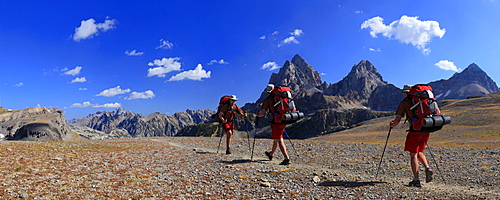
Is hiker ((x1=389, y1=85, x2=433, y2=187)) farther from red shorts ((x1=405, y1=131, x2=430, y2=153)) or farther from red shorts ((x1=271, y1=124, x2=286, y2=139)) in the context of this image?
red shorts ((x1=271, y1=124, x2=286, y2=139))

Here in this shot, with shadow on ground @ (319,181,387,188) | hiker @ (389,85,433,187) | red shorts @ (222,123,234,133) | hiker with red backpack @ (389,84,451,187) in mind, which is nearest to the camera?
shadow on ground @ (319,181,387,188)

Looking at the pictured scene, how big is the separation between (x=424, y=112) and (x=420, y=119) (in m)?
0.26

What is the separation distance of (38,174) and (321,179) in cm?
945

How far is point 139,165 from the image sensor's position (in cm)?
1128

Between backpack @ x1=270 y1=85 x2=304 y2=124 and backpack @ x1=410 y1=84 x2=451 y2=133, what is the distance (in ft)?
14.8

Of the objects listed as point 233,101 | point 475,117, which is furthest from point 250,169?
point 475,117

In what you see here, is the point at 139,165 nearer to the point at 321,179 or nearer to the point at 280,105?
the point at 280,105

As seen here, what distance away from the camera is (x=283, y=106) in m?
11.8

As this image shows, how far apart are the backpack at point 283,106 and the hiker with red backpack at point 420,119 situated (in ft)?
13.5

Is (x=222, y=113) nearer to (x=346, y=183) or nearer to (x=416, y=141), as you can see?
(x=346, y=183)

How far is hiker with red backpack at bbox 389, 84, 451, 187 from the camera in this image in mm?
8344

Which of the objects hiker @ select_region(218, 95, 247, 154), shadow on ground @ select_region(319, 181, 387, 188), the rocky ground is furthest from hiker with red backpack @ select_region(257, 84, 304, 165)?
hiker @ select_region(218, 95, 247, 154)

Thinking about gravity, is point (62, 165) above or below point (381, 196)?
above

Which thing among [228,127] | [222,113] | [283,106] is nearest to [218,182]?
Result: [283,106]
